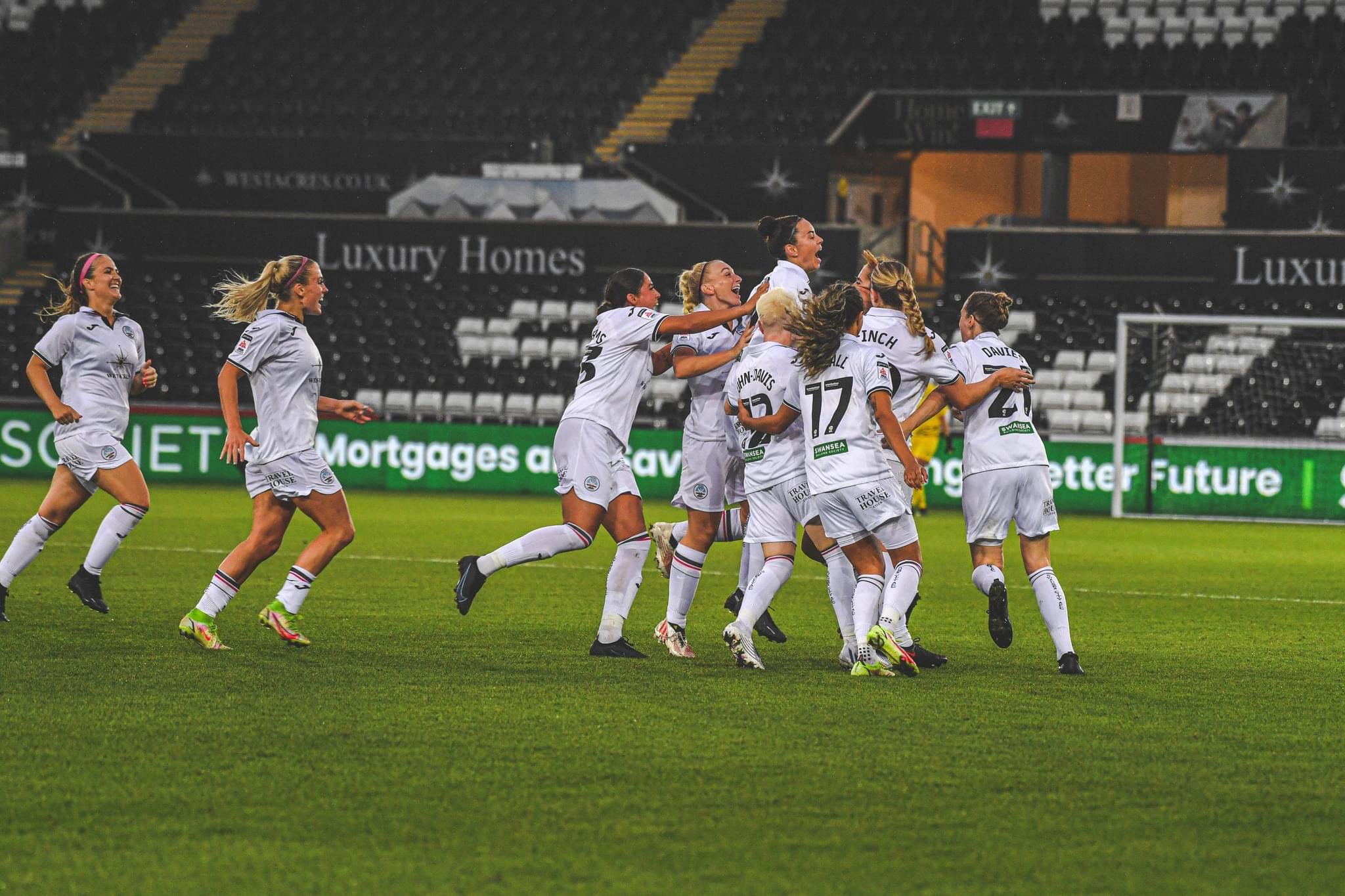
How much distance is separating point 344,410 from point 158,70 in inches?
1178

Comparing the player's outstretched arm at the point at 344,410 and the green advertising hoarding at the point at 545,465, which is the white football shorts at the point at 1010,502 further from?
the green advertising hoarding at the point at 545,465

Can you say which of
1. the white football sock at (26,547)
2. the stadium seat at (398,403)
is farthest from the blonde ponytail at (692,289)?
the stadium seat at (398,403)

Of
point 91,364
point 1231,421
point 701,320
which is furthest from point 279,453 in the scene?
point 1231,421

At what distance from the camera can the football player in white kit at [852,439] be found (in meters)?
8.00

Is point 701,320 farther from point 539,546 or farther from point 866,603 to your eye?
point 866,603

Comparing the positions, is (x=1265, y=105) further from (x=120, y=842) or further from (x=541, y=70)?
(x=120, y=842)

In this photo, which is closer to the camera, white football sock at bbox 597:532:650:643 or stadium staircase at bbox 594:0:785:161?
white football sock at bbox 597:532:650:643

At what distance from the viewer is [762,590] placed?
8.28 metres

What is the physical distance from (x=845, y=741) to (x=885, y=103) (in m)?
23.5

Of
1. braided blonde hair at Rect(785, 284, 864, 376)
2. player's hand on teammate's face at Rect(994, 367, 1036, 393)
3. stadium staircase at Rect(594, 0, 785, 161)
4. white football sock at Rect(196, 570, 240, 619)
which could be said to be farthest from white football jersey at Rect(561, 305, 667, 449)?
stadium staircase at Rect(594, 0, 785, 161)

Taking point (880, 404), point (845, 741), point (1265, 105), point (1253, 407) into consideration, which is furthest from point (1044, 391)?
point (845, 741)

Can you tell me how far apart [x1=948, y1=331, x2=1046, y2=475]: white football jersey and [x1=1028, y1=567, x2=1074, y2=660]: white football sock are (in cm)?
56

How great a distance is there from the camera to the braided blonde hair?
26.2 ft

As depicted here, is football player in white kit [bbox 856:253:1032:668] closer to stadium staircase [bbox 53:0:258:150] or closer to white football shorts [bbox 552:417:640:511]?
white football shorts [bbox 552:417:640:511]
